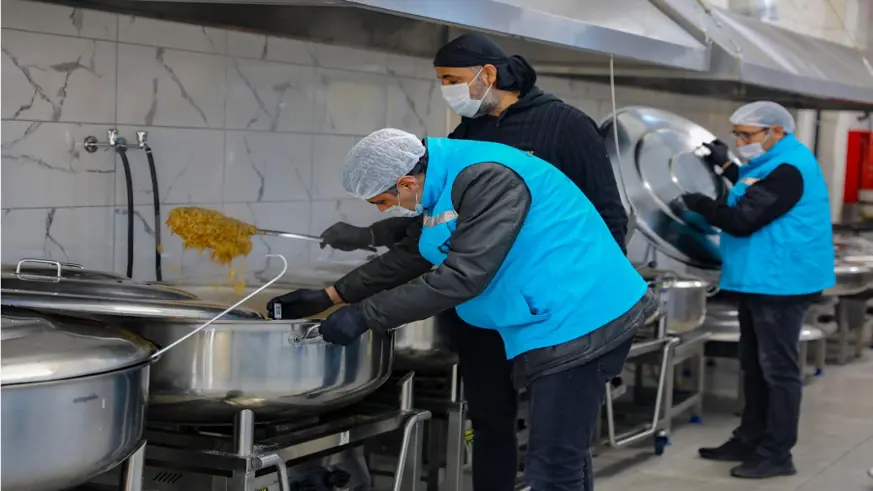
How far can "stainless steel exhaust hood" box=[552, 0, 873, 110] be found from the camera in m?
3.84

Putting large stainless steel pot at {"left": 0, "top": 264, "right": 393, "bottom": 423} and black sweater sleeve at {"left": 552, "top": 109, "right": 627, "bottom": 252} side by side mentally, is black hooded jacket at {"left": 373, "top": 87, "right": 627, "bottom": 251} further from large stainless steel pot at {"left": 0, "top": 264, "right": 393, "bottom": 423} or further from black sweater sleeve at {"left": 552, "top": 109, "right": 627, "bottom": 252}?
large stainless steel pot at {"left": 0, "top": 264, "right": 393, "bottom": 423}

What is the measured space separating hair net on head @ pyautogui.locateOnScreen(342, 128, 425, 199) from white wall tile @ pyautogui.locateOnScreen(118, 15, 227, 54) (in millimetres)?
820

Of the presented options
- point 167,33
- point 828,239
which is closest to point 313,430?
point 167,33

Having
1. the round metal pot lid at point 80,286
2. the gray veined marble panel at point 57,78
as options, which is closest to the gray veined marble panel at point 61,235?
the gray veined marble panel at point 57,78

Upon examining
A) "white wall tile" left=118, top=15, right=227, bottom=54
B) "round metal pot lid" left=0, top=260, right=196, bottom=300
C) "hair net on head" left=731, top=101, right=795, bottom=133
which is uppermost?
"white wall tile" left=118, top=15, right=227, bottom=54

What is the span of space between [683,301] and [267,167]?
1537mm

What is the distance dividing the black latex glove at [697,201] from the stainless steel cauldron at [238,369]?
75.3 inches

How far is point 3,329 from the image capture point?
1596 mm

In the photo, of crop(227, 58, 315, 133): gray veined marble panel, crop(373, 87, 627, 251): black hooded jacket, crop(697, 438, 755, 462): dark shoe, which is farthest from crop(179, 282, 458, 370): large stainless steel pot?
crop(697, 438, 755, 462): dark shoe

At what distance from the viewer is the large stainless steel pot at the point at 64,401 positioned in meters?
1.51

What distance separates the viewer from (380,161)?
80.6 inches

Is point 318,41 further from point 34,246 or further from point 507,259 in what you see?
point 507,259

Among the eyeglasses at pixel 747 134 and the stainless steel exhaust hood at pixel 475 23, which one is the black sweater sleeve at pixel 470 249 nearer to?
the stainless steel exhaust hood at pixel 475 23

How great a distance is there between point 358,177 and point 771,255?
6.21 ft
